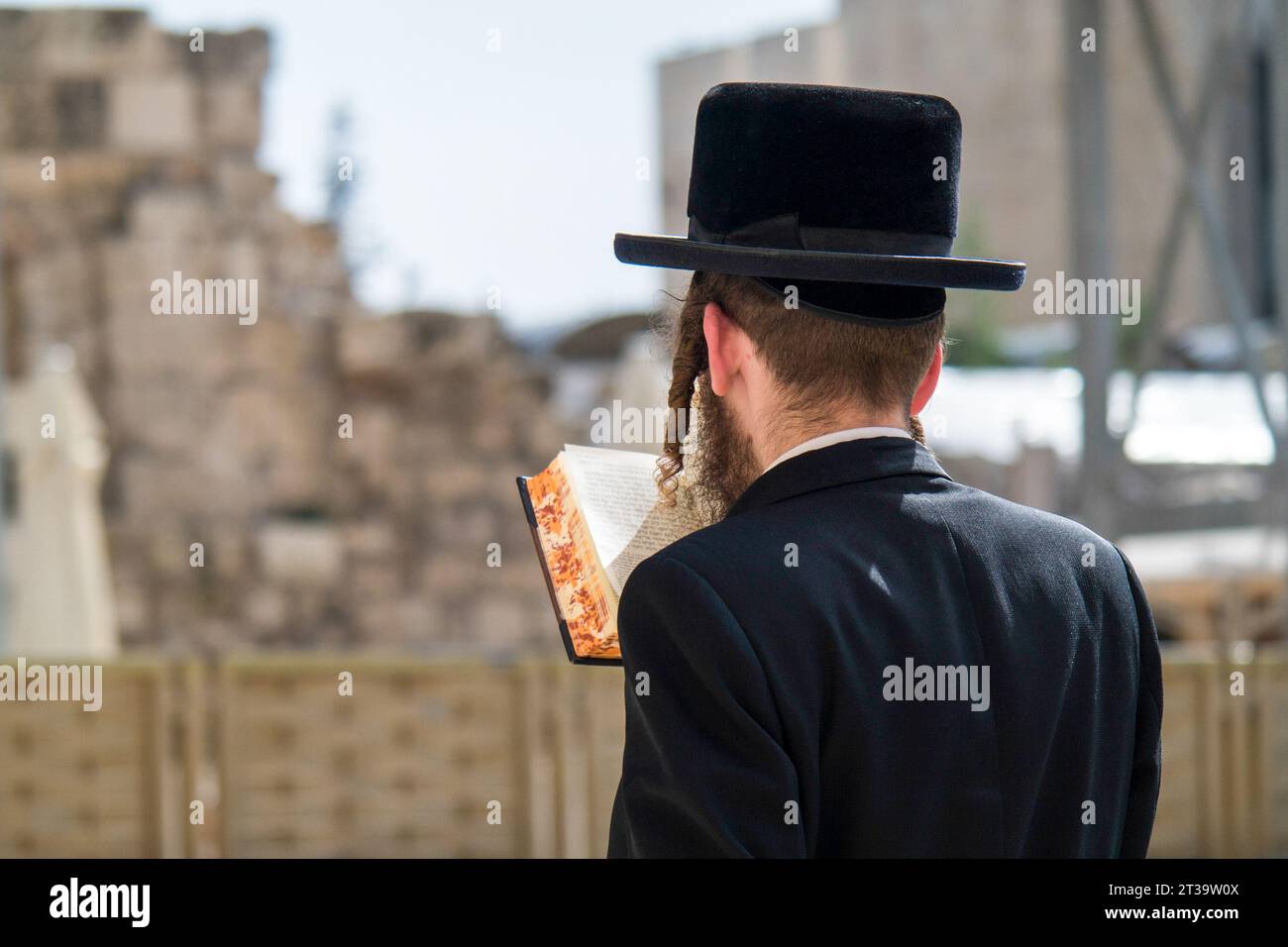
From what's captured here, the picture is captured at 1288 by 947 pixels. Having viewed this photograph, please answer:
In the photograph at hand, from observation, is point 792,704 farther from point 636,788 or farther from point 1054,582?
point 1054,582

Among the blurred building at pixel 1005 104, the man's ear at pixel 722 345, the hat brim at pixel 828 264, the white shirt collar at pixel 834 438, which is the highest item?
the blurred building at pixel 1005 104

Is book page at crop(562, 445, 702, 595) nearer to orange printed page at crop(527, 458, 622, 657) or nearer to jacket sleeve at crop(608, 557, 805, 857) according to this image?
orange printed page at crop(527, 458, 622, 657)

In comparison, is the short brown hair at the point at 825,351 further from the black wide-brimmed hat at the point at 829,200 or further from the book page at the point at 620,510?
the book page at the point at 620,510

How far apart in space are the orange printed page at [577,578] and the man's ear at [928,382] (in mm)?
365

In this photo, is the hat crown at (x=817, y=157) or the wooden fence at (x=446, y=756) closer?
the hat crown at (x=817, y=157)

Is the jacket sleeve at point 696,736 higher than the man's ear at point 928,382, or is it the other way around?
the man's ear at point 928,382

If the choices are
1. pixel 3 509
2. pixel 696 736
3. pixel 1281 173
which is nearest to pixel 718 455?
pixel 696 736

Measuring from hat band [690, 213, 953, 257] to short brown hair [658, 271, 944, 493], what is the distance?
43 millimetres

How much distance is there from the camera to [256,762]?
5.55 meters

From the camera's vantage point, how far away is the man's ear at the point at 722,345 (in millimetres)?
1347

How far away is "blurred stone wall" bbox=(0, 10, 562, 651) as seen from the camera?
43.0 feet

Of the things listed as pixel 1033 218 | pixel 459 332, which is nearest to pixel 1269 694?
pixel 459 332

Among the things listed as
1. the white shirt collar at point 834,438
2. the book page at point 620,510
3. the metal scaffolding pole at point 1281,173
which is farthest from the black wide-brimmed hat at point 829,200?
the metal scaffolding pole at point 1281,173
